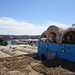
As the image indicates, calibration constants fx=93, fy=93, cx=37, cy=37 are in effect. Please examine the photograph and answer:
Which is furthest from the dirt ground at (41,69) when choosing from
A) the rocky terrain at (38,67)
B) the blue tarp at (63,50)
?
the blue tarp at (63,50)

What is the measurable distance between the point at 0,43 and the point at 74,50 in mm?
42110

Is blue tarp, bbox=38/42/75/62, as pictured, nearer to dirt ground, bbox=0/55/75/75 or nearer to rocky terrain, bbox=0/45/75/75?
rocky terrain, bbox=0/45/75/75

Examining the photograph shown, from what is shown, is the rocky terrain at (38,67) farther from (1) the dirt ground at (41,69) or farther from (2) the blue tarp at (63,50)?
(2) the blue tarp at (63,50)

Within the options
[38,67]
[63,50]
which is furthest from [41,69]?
[63,50]

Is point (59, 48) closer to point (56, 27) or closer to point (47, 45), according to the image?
point (47, 45)

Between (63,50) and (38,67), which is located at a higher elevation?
(63,50)

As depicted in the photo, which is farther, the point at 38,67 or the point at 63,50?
the point at 63,50

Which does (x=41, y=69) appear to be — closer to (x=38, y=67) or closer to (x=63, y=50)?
(x=38, y=67)

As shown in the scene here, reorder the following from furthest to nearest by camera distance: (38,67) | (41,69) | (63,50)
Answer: (63,50)
(38,67)
(41,69)

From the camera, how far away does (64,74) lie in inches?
225

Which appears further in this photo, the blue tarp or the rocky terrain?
the blue tarp

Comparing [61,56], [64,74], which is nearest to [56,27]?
[61,56]

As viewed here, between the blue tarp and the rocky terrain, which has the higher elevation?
the blue tarp

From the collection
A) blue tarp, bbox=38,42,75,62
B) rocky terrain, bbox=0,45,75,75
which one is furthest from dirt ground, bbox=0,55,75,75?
blue tarp, bbox=38,42,75,62
